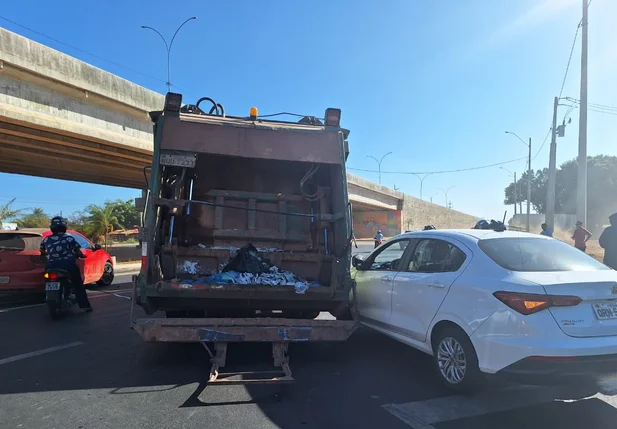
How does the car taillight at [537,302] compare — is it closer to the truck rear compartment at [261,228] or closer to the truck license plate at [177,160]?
the truck rear compartment at [261,228]

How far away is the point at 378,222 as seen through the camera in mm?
59625

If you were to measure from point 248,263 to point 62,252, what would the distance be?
12.1 feet

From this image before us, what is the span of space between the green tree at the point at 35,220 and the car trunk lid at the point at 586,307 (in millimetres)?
33359

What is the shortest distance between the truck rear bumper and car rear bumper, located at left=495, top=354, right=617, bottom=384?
1.94 metres

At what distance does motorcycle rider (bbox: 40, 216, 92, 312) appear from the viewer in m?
7.67

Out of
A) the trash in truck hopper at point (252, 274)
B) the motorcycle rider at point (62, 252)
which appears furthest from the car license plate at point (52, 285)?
the trash in truck hopper at point (252, 274)

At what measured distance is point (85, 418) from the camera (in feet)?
12.4

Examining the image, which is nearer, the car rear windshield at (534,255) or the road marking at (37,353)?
the car rear windshield at (534,255)

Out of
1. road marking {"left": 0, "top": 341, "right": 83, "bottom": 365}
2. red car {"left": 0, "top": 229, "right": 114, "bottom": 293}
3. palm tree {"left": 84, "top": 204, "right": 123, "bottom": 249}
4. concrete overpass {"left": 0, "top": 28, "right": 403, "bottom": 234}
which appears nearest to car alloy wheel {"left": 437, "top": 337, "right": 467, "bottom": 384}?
road marking {"left": 0, "top": 341, "right": 83, "bottom": 365}

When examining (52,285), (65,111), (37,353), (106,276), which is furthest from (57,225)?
(65,111)

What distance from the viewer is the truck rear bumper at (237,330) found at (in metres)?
4.72

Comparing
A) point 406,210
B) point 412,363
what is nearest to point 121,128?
point 412,363

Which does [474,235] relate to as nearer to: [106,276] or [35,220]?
[106,276]

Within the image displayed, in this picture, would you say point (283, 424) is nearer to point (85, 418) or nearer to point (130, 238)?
point (85, 418)
